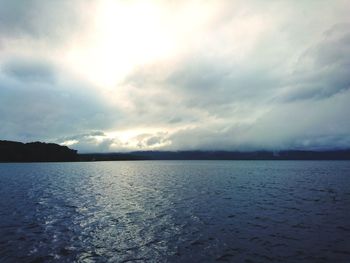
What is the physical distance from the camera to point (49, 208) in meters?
43.6

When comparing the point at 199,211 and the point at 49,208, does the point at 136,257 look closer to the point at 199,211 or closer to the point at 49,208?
the point at 199,211

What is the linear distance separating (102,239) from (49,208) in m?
21.2

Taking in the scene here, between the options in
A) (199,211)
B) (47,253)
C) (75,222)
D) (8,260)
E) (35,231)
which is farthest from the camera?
(199,211)

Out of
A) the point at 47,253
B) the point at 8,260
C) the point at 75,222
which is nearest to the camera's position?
the point at 8,260

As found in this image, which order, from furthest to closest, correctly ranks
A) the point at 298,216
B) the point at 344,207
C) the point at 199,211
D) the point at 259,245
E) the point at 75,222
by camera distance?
the point at 344,207
the point at 199,211
the point at 298,216
the point at 75,222
the point at 259,245

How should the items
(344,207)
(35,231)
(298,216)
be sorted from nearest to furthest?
(35,231), (298,216), (344,207)

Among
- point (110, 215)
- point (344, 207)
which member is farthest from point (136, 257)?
point (344, 207)

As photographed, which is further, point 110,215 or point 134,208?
point 134,208

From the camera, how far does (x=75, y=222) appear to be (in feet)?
112

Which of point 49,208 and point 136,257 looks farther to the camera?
point 49,208

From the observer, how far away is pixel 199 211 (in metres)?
41.6

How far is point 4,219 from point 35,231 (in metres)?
8.86

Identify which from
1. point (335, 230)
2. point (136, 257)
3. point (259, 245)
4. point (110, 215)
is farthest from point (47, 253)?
point (335, 230)

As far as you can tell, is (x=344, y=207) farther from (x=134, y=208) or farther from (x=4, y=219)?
(x=4, y=219)
